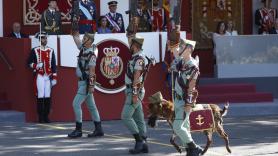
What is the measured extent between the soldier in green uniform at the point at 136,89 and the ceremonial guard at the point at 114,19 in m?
6.89

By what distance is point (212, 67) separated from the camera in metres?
24.3

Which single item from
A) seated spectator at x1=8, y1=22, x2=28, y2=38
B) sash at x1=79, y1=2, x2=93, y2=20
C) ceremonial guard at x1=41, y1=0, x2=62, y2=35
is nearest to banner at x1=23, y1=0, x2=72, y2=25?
seated spectator at x1=8, y1=22, x2=28, y2=38

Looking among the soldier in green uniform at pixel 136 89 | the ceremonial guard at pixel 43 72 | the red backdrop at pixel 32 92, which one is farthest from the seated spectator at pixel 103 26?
the soldier in green uniform at pixel 136 89

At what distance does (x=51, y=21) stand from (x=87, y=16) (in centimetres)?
84

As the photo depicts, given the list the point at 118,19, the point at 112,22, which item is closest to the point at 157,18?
the point at 118,19

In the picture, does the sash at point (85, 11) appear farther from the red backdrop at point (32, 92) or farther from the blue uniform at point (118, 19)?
the red backdrop at point (32, 92)

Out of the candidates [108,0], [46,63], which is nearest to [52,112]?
[46,63]

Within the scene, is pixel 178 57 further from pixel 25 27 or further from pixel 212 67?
pixel 212 67

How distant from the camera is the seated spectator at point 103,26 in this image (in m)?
20.7

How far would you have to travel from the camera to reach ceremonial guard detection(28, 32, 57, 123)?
61.9 feet

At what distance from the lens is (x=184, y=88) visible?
13.0 meters

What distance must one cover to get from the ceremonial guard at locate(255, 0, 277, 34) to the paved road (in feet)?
18.9

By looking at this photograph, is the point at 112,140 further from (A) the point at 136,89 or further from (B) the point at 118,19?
(B) the point at 118,19

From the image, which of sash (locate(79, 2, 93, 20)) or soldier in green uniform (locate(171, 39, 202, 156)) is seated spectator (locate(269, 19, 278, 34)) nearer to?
sash (locate(79, 2, 93, 20))
